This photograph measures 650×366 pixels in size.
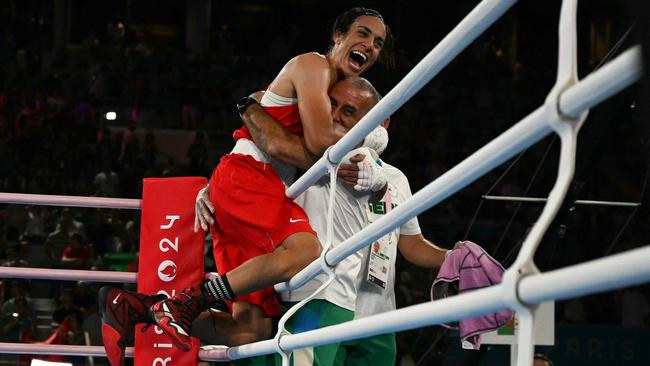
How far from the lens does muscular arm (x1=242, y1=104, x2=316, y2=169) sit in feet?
8.29

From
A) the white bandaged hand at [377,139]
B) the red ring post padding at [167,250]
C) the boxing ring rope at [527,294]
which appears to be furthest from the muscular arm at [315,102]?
the boxing ring rope at [527,294]

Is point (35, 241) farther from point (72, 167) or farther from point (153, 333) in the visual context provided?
point (153, 333)

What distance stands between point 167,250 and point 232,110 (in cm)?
1094

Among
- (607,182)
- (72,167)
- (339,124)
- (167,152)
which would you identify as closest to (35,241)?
(72,167)

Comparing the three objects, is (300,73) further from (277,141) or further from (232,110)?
(232,110)

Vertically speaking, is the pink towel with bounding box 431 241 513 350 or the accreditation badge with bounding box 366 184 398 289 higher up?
the accreditation badge with bounding box 366 184 398 289

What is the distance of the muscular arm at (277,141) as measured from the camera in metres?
2.53

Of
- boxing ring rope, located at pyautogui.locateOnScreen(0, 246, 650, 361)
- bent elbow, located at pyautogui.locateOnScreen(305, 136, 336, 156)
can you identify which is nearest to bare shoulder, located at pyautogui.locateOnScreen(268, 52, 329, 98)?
bent elbow, located at pyautogui.locateOnScreen(305, 136, 336, 156)

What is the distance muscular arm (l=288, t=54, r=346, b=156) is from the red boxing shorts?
194 mm

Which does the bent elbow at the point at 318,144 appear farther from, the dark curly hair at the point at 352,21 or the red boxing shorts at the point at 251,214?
the dark curly hair at the point at 352,21

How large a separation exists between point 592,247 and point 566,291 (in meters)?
9.24

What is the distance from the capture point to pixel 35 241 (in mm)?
9953

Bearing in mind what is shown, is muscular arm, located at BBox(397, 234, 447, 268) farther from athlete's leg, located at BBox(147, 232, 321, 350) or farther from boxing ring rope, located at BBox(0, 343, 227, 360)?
boxing ring rope, located at BBox(0, 343, 227, 360)

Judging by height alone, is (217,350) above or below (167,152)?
below
